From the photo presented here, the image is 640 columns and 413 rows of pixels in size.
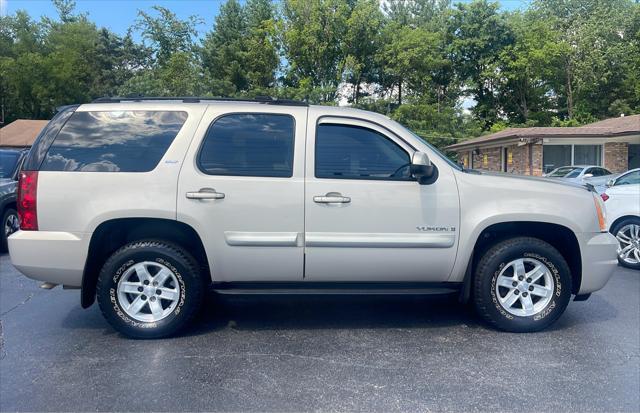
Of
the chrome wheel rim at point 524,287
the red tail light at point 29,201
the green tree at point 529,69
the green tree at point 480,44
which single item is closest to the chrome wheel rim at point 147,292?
the red tail light at point 29,201

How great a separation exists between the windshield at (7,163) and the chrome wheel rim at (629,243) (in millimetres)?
10079

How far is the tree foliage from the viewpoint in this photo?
33.9 m

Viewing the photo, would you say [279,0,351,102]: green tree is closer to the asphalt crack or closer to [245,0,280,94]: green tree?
[245,0,280,94]: green tree

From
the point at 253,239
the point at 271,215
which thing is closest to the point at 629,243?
the point at 271,215

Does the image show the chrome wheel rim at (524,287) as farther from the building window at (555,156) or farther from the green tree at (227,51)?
the green tree at (227,51)

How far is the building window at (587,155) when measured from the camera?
24547 millimetres

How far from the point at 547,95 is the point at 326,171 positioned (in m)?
40.7

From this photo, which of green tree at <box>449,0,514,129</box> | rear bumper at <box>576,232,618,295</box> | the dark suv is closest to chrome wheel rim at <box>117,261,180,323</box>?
rear bumper at <box>576,232,618,295</box>

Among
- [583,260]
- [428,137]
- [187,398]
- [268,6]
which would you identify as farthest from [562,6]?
[187,398]

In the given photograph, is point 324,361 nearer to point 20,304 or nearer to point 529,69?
point 20,304

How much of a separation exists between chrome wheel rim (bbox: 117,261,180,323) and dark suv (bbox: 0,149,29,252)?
4.80 m

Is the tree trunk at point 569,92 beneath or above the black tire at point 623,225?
above

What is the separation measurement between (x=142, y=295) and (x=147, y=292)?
49 millimetres

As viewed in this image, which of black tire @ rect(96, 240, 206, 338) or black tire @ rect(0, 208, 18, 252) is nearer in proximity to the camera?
black tire @ rect(96, 240, 206, 338)
